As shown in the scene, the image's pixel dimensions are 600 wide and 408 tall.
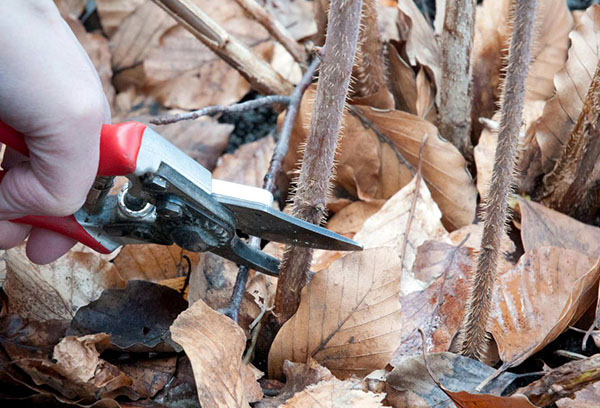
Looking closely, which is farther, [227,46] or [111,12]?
[111,12]

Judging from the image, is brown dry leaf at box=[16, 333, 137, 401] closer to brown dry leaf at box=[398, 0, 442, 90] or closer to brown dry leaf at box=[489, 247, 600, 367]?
brown dry leaf at box=[489, 247, 600, 367]

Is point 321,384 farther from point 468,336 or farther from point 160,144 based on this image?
point 160,144

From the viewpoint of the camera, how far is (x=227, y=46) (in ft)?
6.05

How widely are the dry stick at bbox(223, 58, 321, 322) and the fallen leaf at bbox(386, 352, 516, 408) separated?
33 cm

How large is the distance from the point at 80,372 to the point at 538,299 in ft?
2.95

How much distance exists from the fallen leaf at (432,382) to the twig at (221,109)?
2.51 feet

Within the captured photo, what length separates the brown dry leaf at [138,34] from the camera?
2.31m

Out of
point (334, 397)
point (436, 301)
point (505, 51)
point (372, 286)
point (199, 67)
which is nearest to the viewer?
point (334, 397)

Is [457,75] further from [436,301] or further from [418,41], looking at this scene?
[436,301]

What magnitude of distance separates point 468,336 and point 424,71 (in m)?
0.82

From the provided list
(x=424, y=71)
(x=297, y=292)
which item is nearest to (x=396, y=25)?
(x=424, y=71)

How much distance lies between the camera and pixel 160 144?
1.10 meters

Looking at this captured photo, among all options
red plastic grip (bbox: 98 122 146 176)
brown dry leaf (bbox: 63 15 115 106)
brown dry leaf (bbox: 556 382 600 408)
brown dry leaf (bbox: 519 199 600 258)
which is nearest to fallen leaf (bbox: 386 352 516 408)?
brown dry leaf (bbox: 556 382 600 408)

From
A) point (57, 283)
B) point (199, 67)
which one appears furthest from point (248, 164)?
→ point (57, 283)
